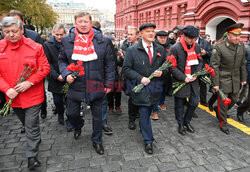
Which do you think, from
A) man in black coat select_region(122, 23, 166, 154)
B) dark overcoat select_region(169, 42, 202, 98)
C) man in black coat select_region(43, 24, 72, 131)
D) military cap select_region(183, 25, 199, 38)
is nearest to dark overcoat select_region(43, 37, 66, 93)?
man in black coat select_region(43, 24, 72, 131)

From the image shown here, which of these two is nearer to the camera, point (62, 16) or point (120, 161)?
point (120, 161)

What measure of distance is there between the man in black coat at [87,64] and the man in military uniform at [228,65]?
2.25 meters

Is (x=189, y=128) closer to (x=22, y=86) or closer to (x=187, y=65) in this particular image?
(x=187, y=65)

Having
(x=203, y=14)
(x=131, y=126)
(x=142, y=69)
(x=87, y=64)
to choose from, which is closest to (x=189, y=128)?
(x=131, y=126)

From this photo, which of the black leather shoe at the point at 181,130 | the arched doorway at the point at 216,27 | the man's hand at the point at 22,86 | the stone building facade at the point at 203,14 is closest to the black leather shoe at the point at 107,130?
the black leather shoe at the point at 181,130

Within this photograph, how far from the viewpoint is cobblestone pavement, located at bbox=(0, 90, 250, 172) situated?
3098 mm

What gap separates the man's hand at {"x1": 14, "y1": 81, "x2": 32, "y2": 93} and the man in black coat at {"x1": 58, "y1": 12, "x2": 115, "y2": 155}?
0.53 meters

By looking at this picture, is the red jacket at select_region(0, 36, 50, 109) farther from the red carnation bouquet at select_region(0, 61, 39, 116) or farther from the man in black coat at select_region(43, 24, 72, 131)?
the man in black coat at select_region(43, 24, 72, 131)

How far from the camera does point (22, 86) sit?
280 cm

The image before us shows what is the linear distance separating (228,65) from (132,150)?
260 cm

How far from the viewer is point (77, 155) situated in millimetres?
3377

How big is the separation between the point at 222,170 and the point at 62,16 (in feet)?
455

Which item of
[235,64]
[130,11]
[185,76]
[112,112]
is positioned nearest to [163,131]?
[185,76]

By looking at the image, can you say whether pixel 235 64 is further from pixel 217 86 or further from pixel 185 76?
pixel 185 76
